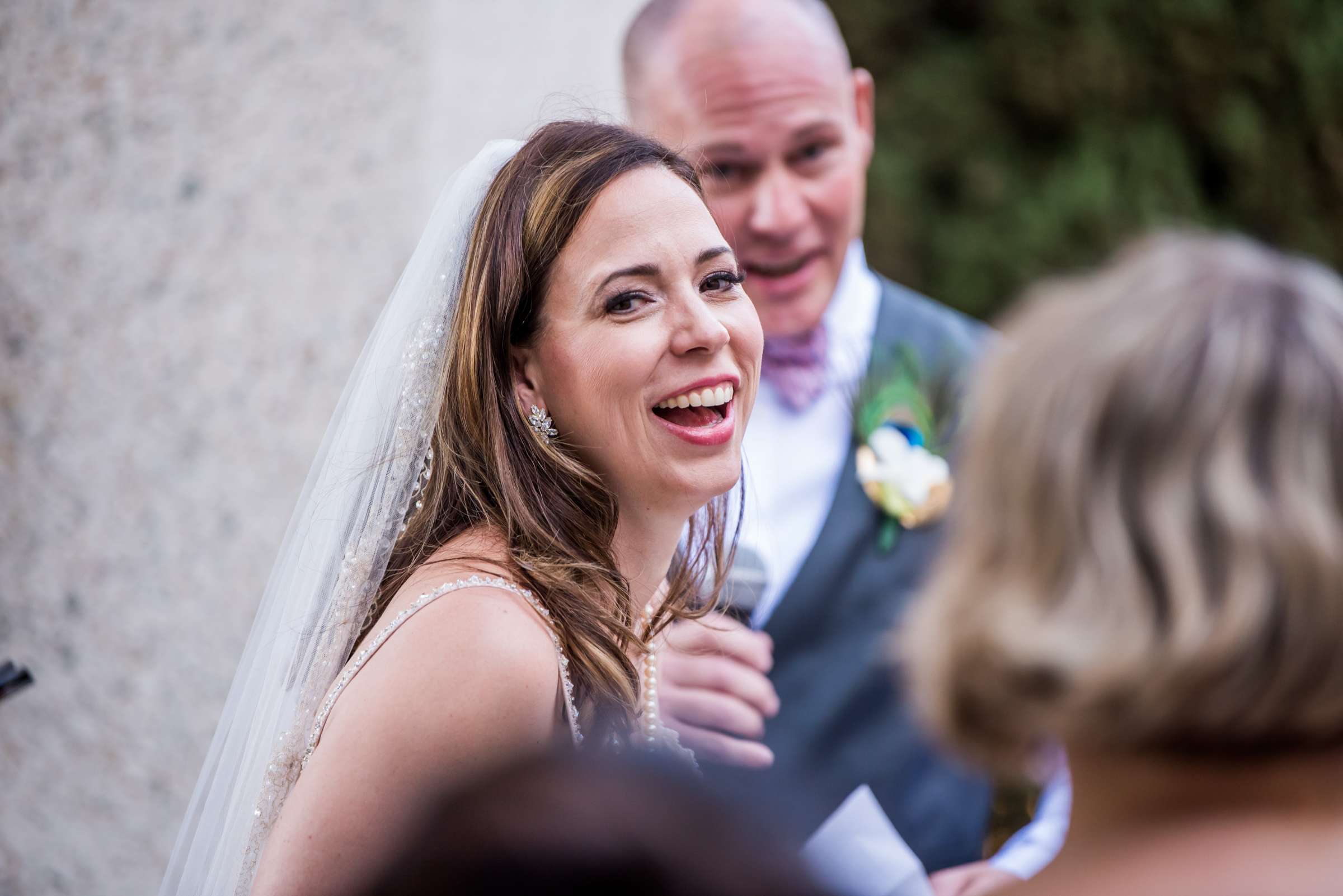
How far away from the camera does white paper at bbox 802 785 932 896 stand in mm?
2121

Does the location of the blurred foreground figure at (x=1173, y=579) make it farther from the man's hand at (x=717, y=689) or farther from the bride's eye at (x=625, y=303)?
the man's hand at (x=717, y=689)

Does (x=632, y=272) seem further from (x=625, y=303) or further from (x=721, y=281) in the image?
(x=721, y=281)

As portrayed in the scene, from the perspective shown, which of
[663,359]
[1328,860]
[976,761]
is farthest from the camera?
[663,359]

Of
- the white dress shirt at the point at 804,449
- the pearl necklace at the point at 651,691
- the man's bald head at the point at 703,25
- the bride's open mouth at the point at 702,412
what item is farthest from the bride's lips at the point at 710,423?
the man's bald head at the point at 703,25

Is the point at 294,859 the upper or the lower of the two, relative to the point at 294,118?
lower

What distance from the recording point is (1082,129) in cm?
629

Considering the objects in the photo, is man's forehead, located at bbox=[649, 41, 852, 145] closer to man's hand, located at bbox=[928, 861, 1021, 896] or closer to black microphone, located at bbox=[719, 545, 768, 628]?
black microphone, located at bbox=[719, 545, 768, 628]

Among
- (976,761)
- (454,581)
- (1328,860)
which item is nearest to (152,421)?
(454,581)

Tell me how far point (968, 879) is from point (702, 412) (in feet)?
3.21

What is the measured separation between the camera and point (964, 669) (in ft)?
3.39

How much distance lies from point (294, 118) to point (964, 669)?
268 cm

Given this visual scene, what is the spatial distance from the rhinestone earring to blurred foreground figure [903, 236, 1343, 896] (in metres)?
1.17

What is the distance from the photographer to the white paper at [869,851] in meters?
2.12

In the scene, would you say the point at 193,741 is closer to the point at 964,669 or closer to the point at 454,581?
the point at 454,581
